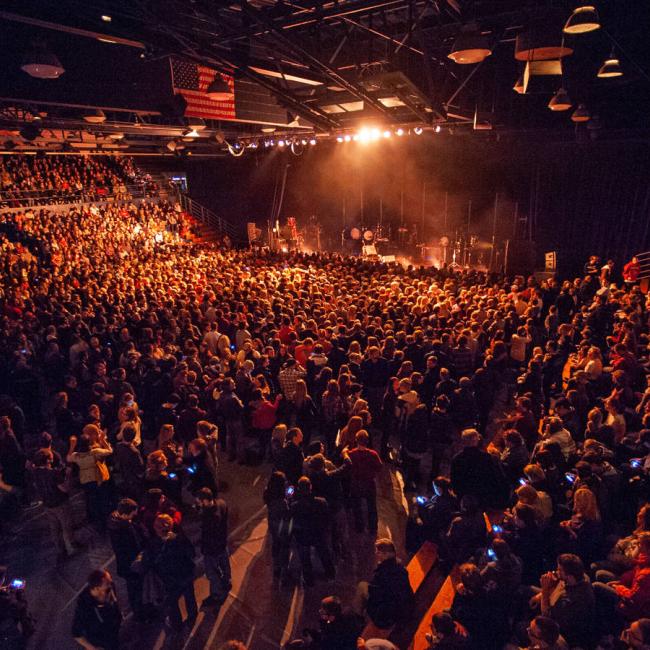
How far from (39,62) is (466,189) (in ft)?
52.5

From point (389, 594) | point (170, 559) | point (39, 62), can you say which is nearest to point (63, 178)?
point (39, 62)

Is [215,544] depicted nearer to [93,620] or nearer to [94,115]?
[93,620]

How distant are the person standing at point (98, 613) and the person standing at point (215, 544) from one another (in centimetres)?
86

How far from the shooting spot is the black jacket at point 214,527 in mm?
4105

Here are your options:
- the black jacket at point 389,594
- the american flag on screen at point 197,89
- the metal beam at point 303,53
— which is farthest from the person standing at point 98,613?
the american flag on screen at point 197,89

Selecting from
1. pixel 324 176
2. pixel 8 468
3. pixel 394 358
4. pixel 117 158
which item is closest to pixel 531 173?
pixel 324 176

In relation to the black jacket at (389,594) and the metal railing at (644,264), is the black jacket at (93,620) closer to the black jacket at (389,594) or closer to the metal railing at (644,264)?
the black jacket at (389,594)

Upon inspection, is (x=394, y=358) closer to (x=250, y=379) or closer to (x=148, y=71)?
(x=250, y=379)

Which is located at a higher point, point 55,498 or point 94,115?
point 94,115

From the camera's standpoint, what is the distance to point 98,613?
3438 millimetres

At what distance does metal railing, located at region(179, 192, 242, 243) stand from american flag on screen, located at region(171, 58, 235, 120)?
687 inches

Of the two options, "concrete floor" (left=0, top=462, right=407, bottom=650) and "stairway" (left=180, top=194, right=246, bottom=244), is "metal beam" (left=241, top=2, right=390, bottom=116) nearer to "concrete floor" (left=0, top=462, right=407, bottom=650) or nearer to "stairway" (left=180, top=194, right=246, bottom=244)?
"concrete floor" (left=0, top=462, right=407, bottom=650)

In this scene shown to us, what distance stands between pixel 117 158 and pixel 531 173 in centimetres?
1973

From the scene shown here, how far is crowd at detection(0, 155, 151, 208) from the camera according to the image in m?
19.2
